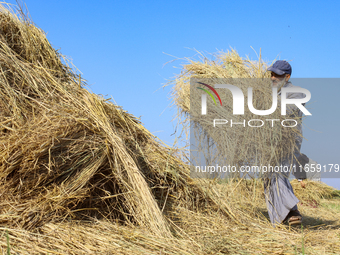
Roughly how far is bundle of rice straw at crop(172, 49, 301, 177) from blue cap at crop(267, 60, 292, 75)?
118mm

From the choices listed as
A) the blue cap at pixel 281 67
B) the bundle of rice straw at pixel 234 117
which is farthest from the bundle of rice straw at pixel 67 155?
the blue cap at pixel 281 67

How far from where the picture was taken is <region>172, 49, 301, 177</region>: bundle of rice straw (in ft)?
10.1

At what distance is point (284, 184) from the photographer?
3.31m

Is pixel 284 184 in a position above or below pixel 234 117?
below

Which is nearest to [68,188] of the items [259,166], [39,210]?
[39,210]

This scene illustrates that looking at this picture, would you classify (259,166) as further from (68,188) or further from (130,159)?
(68,188)

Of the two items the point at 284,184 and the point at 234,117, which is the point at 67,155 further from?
the point at 284,184

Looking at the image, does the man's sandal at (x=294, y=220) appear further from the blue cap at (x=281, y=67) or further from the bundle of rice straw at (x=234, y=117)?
the blue cap at (x=281, y=67)

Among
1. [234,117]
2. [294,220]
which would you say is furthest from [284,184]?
[234,117]

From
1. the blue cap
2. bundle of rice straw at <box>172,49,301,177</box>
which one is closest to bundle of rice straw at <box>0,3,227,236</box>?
bundle of rice straw at <box>172,49,301,177</box>

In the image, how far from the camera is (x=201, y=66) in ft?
12.9

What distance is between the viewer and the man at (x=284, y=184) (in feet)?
10.7

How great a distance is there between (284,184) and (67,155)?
7.01 feet

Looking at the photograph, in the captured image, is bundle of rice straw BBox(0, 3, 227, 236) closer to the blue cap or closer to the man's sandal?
the man's sandal
